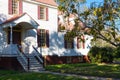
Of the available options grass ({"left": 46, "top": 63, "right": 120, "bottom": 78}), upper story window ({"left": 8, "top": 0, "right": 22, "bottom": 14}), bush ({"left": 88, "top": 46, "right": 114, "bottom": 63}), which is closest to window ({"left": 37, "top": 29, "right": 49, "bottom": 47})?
upper story window ({"left": 8, "top": 0, "right": 22, "bottom": 14})

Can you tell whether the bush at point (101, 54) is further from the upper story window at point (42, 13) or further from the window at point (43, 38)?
the upper story window at point (42, 13)

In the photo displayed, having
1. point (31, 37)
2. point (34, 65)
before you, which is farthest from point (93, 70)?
point (31, 37)

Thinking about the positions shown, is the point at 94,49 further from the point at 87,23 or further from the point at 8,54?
the point at 87,23

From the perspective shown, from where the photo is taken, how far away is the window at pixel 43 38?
2978 centimetres

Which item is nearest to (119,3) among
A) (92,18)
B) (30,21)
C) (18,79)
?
(92,18)

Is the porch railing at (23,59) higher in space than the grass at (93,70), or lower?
higher

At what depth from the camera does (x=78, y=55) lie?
35.2 meters

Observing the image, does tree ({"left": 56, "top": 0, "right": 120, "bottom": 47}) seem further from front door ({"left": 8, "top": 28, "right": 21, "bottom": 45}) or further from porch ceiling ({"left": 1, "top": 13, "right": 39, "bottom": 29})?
front door ({"left": 8, "top": 28, "right": 21, "bottom": 45})

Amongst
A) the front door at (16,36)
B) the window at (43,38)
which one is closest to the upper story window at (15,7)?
the front door at (16,36)

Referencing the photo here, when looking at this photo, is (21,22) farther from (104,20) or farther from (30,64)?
(104,20)

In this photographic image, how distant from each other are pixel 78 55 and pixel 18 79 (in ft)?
62.6

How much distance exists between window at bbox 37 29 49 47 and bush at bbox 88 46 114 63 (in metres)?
7.50

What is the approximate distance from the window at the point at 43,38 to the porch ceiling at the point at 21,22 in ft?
7.26

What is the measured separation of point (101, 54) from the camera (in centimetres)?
3509
